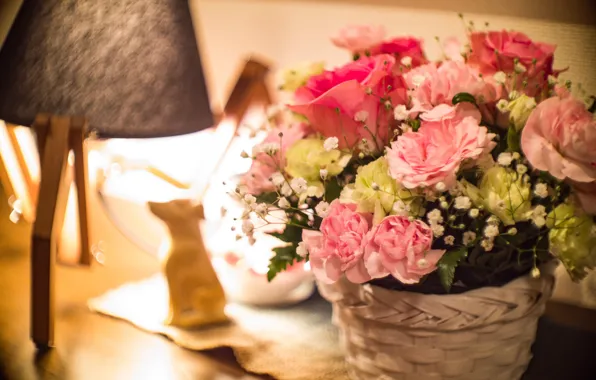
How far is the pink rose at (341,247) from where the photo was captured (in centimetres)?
61

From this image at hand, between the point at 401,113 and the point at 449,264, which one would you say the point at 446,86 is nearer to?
the point at 401,113

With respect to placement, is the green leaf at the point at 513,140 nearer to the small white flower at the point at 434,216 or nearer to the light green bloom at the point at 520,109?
the light green bloom at the point at 520,109

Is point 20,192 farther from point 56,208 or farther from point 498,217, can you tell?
point 498,217

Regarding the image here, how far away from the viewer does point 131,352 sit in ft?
2.85

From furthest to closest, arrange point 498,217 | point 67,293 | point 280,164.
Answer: point 67,293
point 280,164
point 498,217

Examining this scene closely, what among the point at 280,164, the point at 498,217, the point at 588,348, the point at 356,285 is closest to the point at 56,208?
the point at 280,164

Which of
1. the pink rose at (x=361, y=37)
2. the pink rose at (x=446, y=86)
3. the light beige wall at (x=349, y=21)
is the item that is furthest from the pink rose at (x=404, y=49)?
the light beige wall at (x=349, y=21)

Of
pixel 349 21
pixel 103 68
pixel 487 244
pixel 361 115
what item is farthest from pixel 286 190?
pixel 349 21

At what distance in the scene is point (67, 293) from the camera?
3.34 feet

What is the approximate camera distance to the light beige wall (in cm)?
91

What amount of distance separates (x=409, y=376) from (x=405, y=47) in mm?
409

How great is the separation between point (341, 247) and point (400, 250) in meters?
0.06

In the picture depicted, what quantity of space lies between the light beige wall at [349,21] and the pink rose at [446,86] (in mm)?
324

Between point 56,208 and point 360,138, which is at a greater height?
point 360,138
